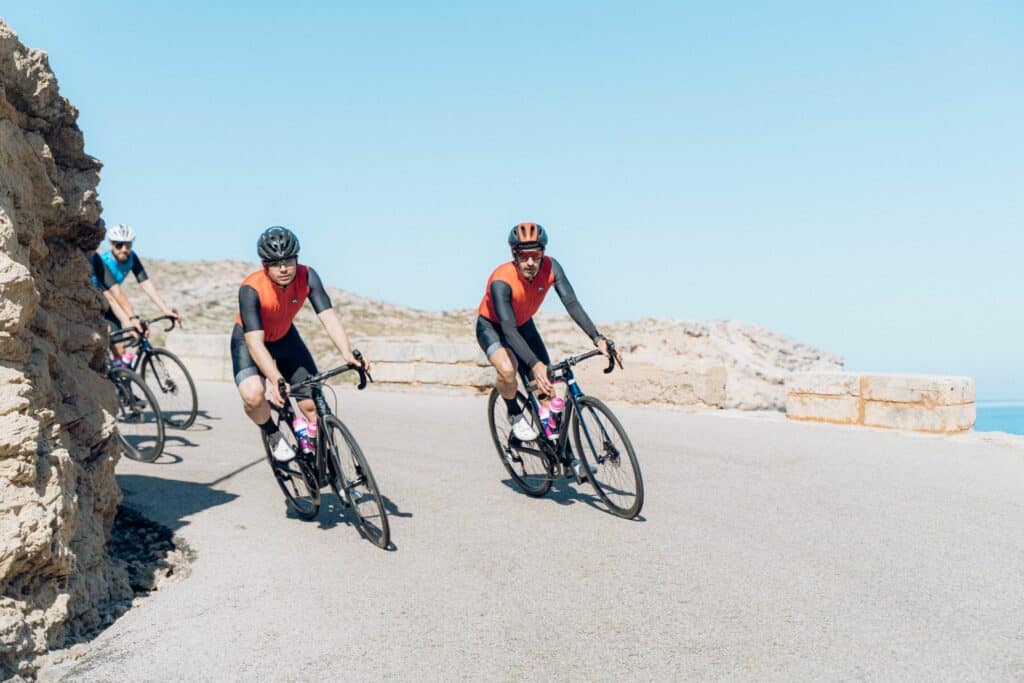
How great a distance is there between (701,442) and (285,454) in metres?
5.52

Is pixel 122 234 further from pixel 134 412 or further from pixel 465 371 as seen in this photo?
pixel 465 371

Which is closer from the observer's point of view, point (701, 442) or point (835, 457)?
point (835, 457)

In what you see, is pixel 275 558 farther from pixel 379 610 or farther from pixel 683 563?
pixel 683 563

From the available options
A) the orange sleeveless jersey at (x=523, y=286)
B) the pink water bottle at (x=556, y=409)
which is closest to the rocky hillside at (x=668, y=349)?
the orange sleeveless jersey at (x=523, y=286)

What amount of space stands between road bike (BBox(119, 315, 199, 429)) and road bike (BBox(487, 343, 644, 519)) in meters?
5.09

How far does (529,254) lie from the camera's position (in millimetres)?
7133

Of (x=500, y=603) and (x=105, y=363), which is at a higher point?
(x=105, y=363)

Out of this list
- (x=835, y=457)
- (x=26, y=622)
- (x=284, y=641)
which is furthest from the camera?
(x=835, y=457)

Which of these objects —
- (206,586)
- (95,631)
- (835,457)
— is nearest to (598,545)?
(206,586)

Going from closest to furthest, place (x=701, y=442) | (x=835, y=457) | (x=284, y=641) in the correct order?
(x=284, y=641) < (x=835, y=457) < (x=701, y=442)

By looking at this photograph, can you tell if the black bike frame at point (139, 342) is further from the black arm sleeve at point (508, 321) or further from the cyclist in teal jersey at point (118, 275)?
the black arm sleeve at point (508, 321)

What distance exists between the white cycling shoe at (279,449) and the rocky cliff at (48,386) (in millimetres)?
1262

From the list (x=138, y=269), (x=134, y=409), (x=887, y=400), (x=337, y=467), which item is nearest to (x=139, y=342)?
(x=138, y=269)

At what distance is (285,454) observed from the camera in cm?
669
